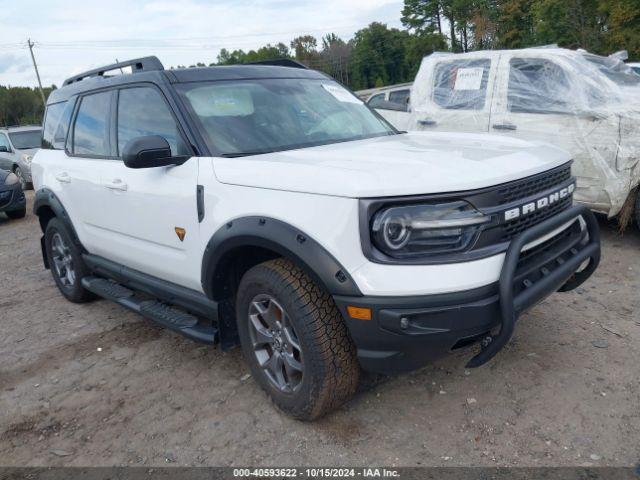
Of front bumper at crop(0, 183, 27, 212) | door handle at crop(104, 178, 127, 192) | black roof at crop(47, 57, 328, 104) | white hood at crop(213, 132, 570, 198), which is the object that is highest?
black roof at crop(47, 57, 328, 104)

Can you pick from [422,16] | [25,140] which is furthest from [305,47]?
[25,140]

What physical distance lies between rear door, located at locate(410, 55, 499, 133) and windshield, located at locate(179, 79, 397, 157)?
103 inches

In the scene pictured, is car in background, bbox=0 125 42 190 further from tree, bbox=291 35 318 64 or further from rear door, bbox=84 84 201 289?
tree, bbox=291 35 318 64

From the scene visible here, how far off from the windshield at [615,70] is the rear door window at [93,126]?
4853 millimetres

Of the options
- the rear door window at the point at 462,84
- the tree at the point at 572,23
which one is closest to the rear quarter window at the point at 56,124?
the rear door window at the point at 462,84

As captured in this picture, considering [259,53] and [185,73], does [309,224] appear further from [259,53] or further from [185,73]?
[259,53]

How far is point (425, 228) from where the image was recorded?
7.35 ft

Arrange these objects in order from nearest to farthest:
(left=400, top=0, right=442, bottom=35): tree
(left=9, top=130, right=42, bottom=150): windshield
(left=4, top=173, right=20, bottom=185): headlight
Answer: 1. (left=4, top=173, right=20, bottom=185): headlight
2. (left=9, top=130, right=42, bottom=150): windshield
3. (left=400, top=0, right=442, bottom=35): tree

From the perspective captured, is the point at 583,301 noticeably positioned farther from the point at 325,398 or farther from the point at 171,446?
the point at 171,446

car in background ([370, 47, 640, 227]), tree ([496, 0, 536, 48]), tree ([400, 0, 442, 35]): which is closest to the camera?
car in background ([370, 47, 640, 227])

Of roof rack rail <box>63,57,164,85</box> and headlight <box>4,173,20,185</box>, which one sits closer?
roof rack rail <box>63,57,164,85</box>

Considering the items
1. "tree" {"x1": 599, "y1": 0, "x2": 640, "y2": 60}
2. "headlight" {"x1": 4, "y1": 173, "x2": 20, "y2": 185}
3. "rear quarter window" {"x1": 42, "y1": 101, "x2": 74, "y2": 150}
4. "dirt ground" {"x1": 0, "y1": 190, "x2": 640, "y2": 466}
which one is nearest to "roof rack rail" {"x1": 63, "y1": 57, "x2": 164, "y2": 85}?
"rear quarter window" {"x1": 42, "y1": 101, "x2": 74, "y2": 150}

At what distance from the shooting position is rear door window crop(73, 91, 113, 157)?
388 centimetres

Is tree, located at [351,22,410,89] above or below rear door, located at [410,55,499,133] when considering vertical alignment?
above
